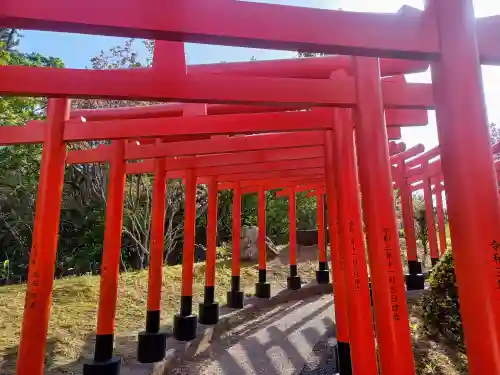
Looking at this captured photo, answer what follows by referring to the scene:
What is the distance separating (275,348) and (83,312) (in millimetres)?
3773

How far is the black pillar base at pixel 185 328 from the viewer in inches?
252

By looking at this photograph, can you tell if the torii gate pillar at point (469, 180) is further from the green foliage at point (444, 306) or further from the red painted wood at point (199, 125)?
the green foliage at point (444, 306)

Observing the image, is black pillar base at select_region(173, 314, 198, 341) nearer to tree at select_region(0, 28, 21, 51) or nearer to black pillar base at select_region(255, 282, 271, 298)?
black pillar base at select_region(255, 282, 271, 298)

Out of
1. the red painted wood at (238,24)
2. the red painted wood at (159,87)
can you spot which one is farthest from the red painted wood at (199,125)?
the red painted wood at (238,24)

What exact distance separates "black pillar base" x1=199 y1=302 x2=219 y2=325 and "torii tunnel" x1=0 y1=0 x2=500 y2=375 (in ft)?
6.39

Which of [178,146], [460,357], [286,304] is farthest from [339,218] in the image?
[286,304]

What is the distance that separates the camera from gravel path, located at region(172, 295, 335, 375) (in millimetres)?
5742

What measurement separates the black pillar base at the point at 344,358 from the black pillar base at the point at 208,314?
123 inches

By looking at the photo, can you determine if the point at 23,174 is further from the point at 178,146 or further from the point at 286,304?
the point at 178,146

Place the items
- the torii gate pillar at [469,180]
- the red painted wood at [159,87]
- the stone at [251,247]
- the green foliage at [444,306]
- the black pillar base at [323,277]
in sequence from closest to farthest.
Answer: the torii gate pillar at [469,180], the red painted wood at [159,87], the green foliage at [444,306], the black pillar base at [323,277], the stone at [251,247]

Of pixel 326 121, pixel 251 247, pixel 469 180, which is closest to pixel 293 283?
pixel 251 247

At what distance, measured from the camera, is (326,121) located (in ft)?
13.2

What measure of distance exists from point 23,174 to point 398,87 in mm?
14770

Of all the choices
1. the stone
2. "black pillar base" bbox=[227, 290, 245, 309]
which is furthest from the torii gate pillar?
the stone
